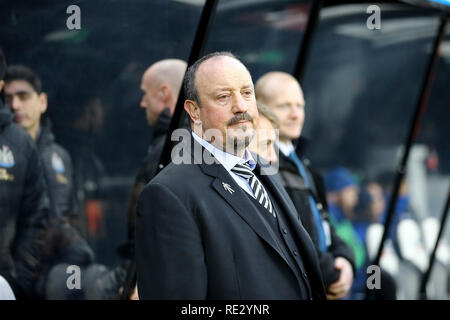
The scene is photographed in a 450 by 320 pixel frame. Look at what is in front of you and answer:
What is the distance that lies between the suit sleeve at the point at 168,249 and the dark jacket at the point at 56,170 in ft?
Result: 4.53

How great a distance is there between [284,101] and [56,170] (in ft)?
4.23

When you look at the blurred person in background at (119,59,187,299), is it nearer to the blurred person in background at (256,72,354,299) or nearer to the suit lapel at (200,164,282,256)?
the blurred person in background at (256,72,354,299)

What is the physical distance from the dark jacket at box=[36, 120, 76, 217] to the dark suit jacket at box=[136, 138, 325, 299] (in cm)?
130

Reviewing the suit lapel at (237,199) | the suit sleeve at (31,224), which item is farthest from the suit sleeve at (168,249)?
the suit sleeve at (31,224)

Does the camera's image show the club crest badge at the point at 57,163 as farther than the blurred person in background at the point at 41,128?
Yes

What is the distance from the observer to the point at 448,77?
26.1 ft

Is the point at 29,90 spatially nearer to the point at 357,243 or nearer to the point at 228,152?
the point at 228,152

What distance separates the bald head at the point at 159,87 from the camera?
373 cm

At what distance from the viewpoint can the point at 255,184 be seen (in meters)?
2.43

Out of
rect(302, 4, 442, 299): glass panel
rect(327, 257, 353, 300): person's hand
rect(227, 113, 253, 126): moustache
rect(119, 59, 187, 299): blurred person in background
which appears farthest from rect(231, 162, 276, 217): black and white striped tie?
rect(302, 4, 442, 299): glass panel

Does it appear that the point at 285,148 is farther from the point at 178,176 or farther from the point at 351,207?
the point at 351,207

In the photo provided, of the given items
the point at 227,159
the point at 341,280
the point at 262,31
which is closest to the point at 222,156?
the point at 227,159

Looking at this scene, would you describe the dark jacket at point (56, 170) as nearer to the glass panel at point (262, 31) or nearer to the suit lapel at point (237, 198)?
the glass panel at point (262, 31)

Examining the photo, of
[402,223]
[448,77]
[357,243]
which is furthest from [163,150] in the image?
[448,77]
